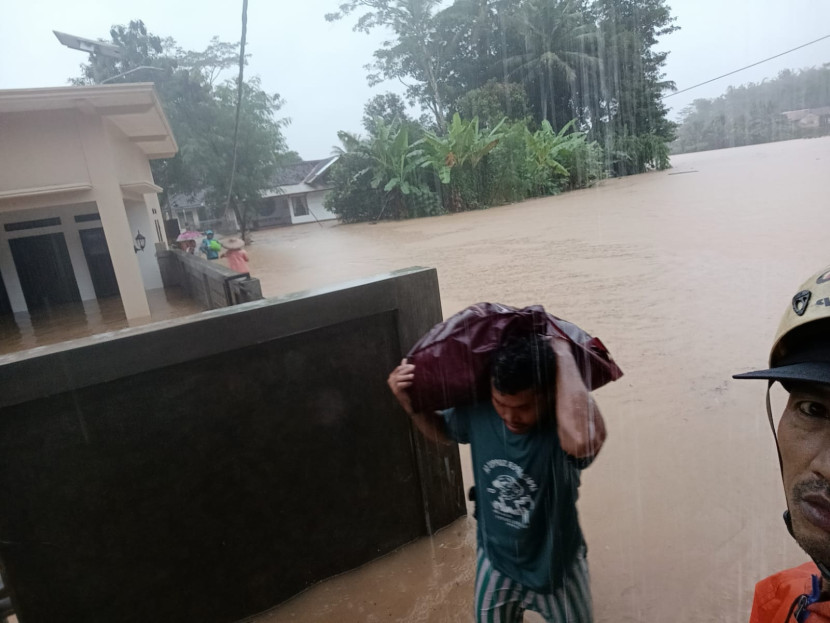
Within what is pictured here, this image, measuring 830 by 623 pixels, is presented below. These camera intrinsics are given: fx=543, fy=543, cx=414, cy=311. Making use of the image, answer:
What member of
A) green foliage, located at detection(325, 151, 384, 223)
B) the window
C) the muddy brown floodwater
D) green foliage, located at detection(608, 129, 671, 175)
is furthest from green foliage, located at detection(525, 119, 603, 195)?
the window

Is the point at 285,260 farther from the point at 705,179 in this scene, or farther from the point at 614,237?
the point at 705,179

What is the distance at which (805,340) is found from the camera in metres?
1.08

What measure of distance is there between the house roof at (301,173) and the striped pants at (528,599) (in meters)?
27.4

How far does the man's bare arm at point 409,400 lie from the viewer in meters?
1.64

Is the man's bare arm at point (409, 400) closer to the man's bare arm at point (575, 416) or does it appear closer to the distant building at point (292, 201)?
the man's bare arm at point (575, 416)

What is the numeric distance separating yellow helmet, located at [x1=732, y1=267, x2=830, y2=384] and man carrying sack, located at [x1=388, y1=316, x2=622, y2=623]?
16.8 inches

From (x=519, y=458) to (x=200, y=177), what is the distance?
1859cm

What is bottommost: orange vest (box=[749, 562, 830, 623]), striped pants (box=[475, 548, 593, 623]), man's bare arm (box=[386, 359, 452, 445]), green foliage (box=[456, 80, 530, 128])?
striped pants (box=[475, 548, 593, 623])

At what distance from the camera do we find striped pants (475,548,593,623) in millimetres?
1534

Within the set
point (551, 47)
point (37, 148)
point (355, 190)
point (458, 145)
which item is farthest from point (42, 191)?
point (355, 190)

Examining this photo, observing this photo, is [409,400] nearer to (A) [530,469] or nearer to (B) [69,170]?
(A) [530,469]

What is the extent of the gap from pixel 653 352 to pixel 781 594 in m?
4.93

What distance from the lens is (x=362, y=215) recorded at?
20953 millimetres

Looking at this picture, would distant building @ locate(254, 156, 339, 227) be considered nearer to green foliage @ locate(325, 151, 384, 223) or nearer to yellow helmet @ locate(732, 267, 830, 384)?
green foliage @ locate(325, 151, 384, 223)
